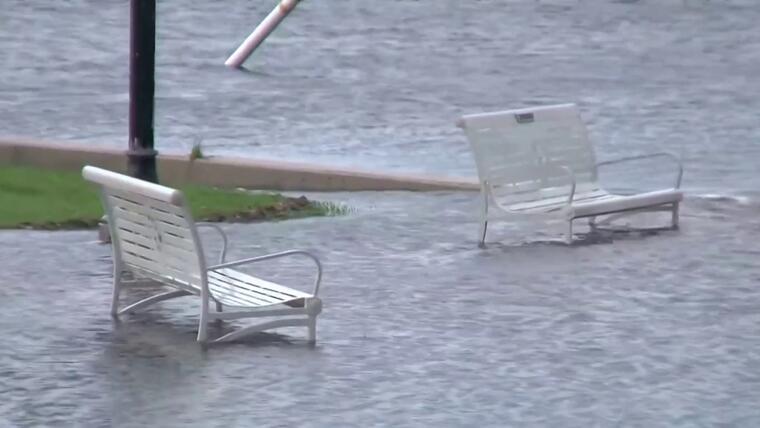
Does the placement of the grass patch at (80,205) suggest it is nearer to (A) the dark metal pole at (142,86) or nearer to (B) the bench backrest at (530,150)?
(A) the dark metal pole at (142,86)

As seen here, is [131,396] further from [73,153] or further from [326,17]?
[326,17]

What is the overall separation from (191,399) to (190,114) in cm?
1112

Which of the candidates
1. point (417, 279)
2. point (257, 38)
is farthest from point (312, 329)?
point (257, 38)

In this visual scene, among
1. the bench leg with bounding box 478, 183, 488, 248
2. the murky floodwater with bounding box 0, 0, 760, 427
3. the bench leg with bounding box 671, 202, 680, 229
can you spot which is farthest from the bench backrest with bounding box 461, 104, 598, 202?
the bench leg with bounding box 671, 202, 680, 229

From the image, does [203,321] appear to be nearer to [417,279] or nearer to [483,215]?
[417,279]

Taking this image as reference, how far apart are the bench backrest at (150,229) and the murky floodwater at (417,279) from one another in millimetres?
315

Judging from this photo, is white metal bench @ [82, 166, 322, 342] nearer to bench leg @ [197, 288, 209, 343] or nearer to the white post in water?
bench leg @ [197, 288, 209, 343]

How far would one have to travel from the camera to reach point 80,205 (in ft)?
42.1

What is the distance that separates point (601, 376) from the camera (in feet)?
25.9

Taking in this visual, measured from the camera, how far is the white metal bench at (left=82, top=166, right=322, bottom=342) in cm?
838

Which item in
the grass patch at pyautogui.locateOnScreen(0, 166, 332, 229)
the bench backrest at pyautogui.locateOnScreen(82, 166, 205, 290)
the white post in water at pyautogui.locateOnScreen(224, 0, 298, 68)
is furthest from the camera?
the white post in water at pyautogui.locateOnScreen(224, 0, 298, 68)

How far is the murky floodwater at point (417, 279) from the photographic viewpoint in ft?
24.6

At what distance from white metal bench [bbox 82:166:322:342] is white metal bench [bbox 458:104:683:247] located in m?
2.72

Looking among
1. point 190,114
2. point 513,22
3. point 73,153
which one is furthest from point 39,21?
point 73,153
